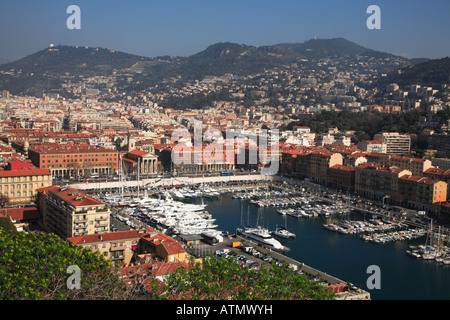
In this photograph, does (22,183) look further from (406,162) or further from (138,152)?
(406,162)

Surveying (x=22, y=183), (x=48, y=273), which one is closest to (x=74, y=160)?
(x=22, y=183)

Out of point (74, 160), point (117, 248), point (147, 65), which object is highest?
point (147, 65)

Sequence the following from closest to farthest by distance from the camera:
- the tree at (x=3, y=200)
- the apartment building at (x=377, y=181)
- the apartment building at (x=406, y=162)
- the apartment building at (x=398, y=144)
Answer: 1. the tree at (x=3, y=200)
2. the apartment building at (x=377, y=181)
3. the apartment building at (x=406, y=162)
4. the apartment building at (x=398, y=144)

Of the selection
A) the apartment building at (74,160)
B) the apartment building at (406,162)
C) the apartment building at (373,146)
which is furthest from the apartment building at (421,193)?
the apartment building at (74,160)

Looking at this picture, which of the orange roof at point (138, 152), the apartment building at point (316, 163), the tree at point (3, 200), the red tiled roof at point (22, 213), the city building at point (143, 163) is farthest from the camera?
the orange roof at point (138, 152)

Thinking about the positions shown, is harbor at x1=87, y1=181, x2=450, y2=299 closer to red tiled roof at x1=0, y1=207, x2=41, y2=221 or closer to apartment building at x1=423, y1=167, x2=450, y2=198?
red tiled roof at x1=0, y1=207, x2=41, y2=221

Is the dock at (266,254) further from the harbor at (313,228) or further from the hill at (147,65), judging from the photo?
the hill at (147,65)

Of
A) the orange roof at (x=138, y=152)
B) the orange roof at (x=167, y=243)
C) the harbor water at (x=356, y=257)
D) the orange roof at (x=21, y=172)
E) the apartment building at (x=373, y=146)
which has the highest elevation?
the apartment building at (x=373, y=146)
